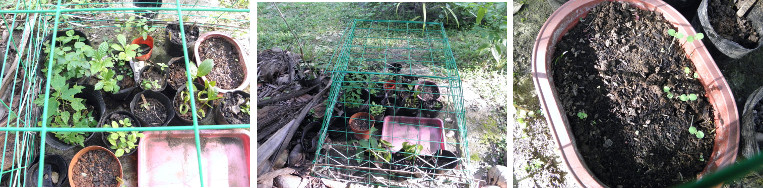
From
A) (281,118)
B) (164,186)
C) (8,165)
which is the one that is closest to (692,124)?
(281,118)

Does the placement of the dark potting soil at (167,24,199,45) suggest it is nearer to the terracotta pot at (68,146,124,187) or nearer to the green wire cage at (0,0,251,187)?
the green wire cage at (0,0,251,187)

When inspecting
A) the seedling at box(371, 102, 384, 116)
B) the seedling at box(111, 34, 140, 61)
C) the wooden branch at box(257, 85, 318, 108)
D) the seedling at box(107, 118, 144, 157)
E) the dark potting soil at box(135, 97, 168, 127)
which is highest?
the seedling at box(111, 34, 140, 61)

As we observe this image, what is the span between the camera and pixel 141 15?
2.51 meters

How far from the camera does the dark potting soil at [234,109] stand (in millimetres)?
2125

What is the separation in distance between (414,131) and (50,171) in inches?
60.5

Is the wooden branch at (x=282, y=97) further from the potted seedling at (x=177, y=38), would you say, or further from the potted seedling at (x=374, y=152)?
the potted seedling at (x=177, y=38)

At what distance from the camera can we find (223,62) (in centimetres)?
231

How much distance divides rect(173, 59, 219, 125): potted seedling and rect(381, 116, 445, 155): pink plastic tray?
838mm

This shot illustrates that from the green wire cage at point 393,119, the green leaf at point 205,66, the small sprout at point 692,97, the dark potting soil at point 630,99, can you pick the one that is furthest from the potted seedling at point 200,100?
the small sprout at point 692,97

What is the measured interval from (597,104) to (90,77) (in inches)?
91.6

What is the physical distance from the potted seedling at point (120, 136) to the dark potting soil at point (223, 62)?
0.42 m

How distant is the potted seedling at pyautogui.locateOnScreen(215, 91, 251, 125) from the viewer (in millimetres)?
2109

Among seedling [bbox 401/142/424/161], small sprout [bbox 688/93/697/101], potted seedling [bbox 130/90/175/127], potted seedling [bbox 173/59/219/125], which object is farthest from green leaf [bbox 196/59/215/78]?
small sprout [bbox 688/93/697/101]

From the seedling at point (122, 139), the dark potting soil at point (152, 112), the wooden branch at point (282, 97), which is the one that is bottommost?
the seedling at point (122, 139)
